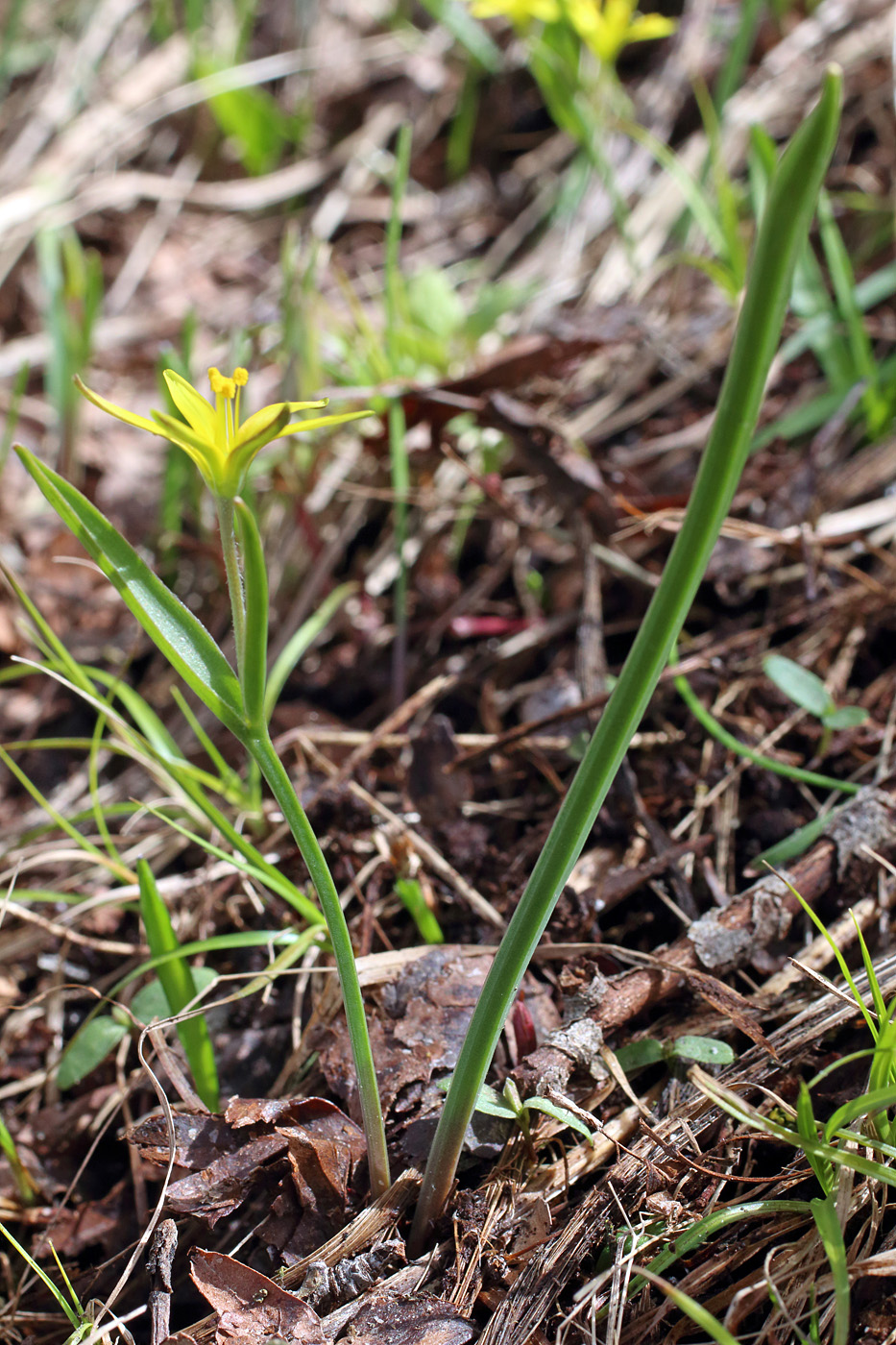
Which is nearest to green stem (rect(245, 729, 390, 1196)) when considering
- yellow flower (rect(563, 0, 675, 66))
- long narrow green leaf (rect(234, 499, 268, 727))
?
long narrow green leaf (rect(234, 499, 268, 727))

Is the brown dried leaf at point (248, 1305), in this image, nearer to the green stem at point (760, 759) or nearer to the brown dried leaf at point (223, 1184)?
the brown dried leaf at point (223, 1184)

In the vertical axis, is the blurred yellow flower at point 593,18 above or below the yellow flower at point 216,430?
above

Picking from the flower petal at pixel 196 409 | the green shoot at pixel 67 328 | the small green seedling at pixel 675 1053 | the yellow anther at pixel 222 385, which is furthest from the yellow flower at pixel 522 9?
the small green seedling at pixel 675 1053

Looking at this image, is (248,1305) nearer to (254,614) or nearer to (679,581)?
(254,614)

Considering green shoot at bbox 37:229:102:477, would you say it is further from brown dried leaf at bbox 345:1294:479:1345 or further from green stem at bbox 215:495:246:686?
brown dried leaf at bbox 345:1294:479:1345

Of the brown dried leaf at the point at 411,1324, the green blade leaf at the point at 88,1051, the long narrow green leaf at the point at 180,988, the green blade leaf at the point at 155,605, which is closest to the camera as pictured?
the green blade leaf at the point at 155,605

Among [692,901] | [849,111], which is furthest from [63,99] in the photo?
[692,901]
